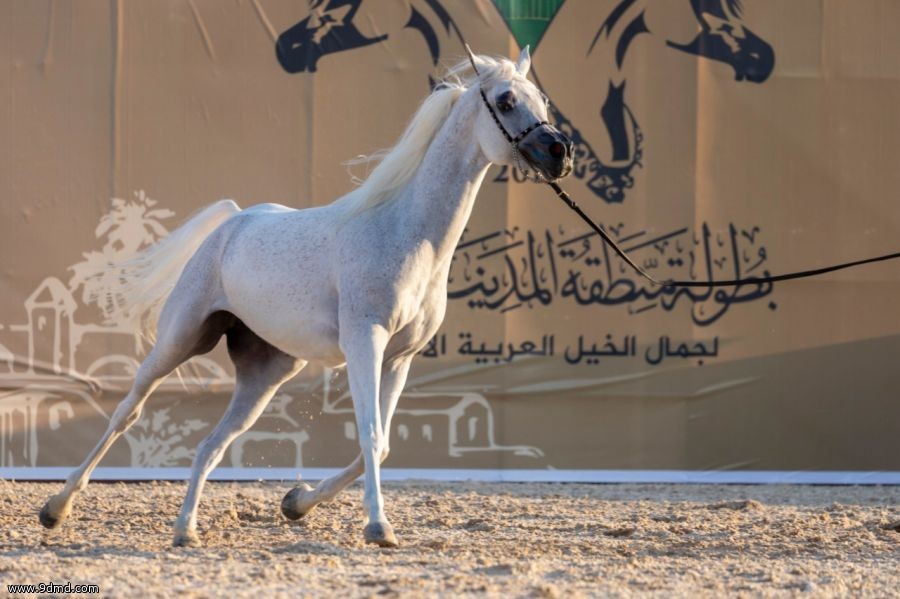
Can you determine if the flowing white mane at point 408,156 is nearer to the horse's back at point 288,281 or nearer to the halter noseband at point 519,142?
the horse's back at point 288,281

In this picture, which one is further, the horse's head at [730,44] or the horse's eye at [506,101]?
the horse's head at [730,44]

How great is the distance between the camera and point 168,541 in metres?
5.68

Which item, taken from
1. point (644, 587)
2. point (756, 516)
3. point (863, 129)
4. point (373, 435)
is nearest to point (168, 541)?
point (373, 435)

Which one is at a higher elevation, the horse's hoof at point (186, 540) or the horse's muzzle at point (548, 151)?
the horse's muzzle at point (548, 151)

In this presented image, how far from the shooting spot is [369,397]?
5238 millimetres

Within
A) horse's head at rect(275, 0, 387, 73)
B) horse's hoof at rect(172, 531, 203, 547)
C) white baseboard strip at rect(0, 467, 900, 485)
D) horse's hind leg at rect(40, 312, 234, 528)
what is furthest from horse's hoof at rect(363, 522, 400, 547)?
horse's head at rect(275, 0, 387, 73)

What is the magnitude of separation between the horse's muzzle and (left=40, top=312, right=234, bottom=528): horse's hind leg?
176cm

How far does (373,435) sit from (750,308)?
185 inches

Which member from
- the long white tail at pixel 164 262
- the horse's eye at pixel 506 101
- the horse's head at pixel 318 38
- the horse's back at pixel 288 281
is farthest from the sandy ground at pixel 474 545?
the horse's head at pixel 318 38

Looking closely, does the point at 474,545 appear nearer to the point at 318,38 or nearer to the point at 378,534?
the point at 378,534

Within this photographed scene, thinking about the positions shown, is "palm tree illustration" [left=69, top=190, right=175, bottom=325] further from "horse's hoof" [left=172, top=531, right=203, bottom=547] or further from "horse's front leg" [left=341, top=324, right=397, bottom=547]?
"horse's front leg" [left=341, top=324, right=397, bottom=547]

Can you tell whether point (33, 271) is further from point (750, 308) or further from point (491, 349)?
point (750, 308)

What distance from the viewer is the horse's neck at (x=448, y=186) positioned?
546 cm

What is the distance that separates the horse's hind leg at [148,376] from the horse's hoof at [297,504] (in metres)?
0.77
